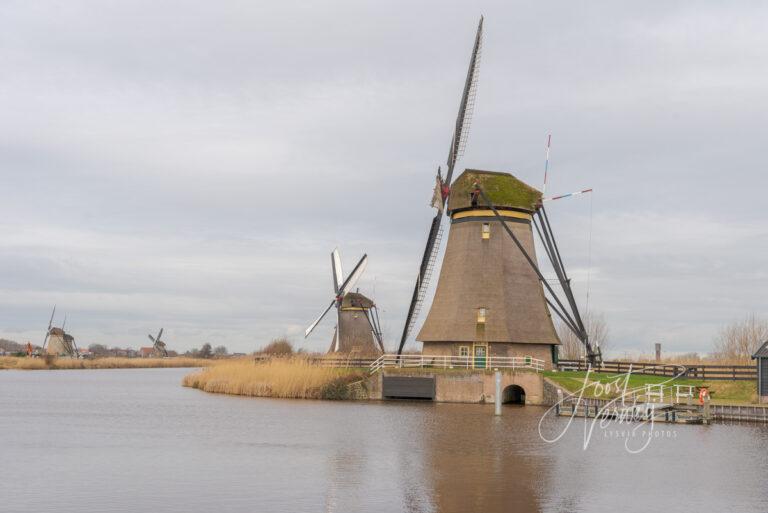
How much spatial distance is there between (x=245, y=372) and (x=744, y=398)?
2386cm

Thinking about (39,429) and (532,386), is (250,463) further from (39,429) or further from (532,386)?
(532,386)

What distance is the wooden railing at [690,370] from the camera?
1412 inches

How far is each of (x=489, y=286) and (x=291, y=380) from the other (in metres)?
10.4

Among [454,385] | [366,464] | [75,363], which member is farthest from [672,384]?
[75,363]

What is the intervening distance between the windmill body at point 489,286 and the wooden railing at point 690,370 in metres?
3.80

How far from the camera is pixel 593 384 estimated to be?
116 feet

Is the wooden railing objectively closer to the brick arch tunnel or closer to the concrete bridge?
the brick arch tunnel

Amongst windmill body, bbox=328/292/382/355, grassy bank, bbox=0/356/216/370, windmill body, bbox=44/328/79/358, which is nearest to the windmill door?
windmill body, bbox=328/292/382/355

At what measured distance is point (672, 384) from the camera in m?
35.8

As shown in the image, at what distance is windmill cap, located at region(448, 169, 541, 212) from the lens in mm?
39719

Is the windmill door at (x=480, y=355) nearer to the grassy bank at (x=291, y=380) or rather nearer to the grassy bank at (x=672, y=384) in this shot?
the grassy bank at (x=672, y=384)

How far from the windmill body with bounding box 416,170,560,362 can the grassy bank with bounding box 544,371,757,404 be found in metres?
2.51

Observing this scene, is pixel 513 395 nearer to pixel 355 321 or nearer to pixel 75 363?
pixel 355 321

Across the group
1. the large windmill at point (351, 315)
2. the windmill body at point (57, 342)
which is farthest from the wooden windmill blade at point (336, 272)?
the windmill body at point (57, 342)
